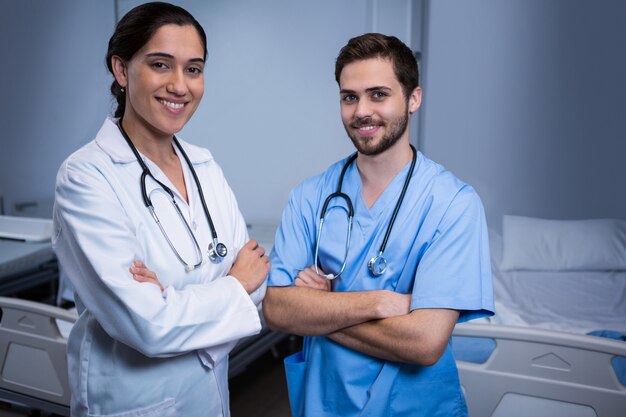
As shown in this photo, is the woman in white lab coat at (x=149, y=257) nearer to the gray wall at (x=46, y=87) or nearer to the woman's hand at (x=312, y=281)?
the woman's hand at (x=312, y=281)

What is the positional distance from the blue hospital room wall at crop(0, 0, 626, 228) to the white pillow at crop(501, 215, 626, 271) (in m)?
0.13

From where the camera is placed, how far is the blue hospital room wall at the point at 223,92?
3.23 meters

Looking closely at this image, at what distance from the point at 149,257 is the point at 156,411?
0.99 ft

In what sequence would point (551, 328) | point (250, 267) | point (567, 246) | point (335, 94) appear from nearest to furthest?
1. point (250, 267)
2. point (551, 328)
3. point (567, 246)
4. point (335, 94)

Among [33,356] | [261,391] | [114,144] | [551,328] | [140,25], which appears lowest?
[261,391]

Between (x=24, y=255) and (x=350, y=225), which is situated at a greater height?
(x=350, y=225)

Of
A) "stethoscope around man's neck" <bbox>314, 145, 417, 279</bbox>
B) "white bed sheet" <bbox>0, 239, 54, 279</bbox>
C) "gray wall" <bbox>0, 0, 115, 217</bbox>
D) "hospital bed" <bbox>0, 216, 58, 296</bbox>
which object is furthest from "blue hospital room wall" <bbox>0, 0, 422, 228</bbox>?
"stethoscope around man's neck" <bbox>314, 145, 417, 279</bbox>

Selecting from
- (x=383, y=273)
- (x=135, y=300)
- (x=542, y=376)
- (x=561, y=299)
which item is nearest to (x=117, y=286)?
(x=135, y=300)

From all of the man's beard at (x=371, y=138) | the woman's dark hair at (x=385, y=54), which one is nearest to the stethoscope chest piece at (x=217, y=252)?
the man's beard at (x=371, y=138)

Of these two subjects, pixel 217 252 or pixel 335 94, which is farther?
pixel 335 94

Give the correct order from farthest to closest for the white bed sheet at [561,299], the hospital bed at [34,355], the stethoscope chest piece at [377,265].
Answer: the white bed sheet at [561,299] → the hospital bed at [34,355] → the stethoscope chest piece at [377,265]

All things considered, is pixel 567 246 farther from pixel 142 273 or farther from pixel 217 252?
pixel 142 273

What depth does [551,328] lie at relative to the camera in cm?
174

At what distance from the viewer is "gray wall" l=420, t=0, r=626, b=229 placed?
103 inches
